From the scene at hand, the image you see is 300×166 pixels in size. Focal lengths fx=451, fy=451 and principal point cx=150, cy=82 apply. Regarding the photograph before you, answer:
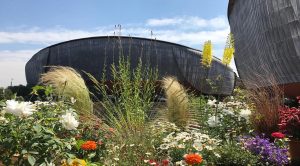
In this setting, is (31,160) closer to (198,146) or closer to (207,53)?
(198,146)

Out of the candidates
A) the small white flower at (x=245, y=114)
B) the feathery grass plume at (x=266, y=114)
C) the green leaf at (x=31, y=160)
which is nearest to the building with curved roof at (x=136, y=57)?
the small white flower at (x=245, y=114)

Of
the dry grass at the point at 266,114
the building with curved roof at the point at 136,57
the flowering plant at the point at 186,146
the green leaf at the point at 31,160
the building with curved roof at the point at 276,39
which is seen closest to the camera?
the green leaf at the point at 31,160

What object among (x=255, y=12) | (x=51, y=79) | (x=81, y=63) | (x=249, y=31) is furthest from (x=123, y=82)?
(x=81, y=63)

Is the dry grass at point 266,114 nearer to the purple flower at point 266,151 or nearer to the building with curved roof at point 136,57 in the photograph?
the purple flower at point 266,151

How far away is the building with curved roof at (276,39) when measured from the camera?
15.9 meters

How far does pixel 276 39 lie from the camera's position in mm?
17297

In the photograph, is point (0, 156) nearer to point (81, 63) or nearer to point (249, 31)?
point (249, 31)

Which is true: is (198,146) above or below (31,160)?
below

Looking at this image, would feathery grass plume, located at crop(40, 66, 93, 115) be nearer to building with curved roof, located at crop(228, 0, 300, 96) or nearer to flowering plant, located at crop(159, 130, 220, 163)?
flowering plant, located at crop(159, 130, 220, 163)

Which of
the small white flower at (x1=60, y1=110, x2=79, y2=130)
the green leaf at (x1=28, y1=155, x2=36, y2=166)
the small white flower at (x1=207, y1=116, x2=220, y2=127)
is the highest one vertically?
the small white flower at (x1=60, y1=110, x2=79, y2=130)

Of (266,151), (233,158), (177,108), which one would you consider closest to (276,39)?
(177,108)

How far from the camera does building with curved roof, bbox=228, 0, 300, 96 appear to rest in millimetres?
15875

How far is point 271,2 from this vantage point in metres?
17.6

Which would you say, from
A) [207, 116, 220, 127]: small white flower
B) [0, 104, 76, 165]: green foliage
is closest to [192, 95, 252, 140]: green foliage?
[207, 116, 220, 127]: small white flower
